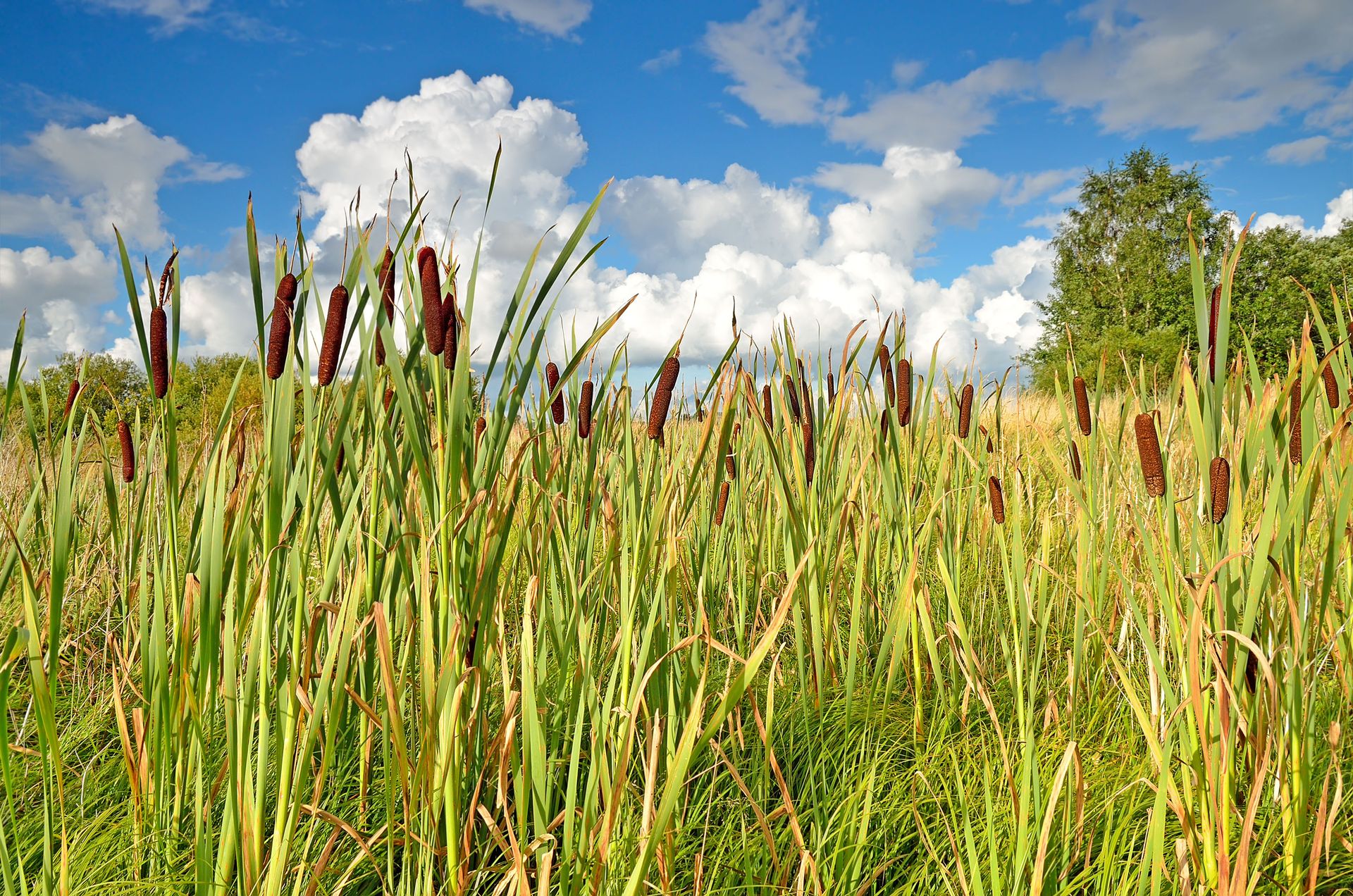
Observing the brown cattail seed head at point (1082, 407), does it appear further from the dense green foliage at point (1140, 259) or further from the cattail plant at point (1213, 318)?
the dense green foliage at point (1140, 259)

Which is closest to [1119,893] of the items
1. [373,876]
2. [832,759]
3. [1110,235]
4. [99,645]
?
[832,759]

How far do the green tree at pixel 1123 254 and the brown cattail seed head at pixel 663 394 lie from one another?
24046mm

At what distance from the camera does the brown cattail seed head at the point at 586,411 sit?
1.26 metres

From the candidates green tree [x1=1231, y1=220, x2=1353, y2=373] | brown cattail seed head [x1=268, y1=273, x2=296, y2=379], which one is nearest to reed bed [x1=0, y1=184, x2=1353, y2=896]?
brown cattail seed head [x1=268, y1=273, x2=296, y2=379]

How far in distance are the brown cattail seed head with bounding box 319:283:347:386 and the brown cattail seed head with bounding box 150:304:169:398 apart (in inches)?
7.9

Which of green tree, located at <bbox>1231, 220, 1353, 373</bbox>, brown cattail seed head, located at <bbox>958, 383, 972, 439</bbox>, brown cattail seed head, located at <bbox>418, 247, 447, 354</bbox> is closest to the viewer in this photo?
brown cattail seed head, located at <bbox>418, 247, 447, 354</bbox>

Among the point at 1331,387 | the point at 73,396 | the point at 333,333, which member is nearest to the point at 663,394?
the point at 333,333

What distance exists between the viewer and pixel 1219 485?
100 cm

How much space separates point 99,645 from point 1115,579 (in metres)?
3.32

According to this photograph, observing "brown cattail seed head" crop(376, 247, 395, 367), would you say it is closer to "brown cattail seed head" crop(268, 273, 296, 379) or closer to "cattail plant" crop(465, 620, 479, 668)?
"brown cattail seed head" crop(268, 273, 296, 379)

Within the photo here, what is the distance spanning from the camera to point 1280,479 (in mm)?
976

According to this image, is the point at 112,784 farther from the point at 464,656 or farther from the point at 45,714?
the point at 464,656

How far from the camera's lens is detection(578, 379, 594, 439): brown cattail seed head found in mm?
1262

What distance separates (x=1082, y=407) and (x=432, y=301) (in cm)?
118
